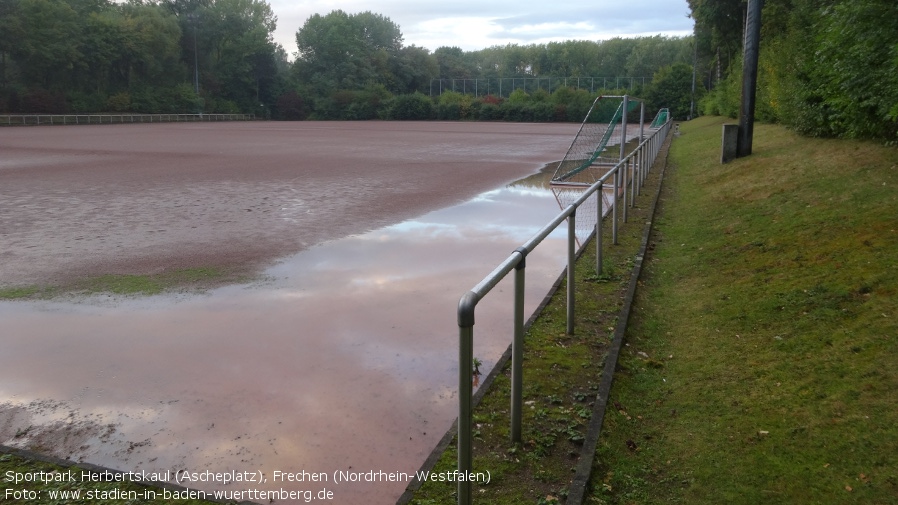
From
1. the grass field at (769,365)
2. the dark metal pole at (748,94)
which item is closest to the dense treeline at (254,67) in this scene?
the dark metal pole at (748,94)

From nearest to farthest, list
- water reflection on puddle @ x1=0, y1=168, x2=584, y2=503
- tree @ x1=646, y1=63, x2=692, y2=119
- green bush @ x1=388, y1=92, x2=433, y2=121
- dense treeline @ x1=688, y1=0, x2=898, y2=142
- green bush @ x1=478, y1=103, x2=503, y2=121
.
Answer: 1. water reflection on puddle @ x1=0, y1=168, x2=584, y2=503
2. dense treeline @ x1=688, y1=0, x2=898, y2=142
3. tree @ x1=646, y1=63, x2=692, y2=119
4. green bush @ x1=478, y1=103, x2=503, y2=121
5. green bush @ x1=388, y1=92, x2=433, y2=121

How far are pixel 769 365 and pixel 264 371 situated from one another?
337cm

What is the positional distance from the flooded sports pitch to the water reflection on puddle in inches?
0.6

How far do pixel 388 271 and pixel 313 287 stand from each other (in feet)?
3.31

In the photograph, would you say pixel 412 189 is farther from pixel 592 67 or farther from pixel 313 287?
pixel 592 67

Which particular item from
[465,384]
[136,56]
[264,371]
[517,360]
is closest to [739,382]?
[517,360]

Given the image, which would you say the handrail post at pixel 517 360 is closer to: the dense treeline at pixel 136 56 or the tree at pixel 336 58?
the dense treeline at pixel 136 56

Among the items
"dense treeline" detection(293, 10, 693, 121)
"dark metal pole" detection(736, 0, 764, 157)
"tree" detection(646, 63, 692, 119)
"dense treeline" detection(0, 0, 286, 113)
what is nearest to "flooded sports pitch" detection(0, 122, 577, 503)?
"dark metal pole" detection(736, 0, 764, 157)

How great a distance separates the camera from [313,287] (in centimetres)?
733

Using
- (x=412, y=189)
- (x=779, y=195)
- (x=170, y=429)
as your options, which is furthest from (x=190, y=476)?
(x=412, y=189)

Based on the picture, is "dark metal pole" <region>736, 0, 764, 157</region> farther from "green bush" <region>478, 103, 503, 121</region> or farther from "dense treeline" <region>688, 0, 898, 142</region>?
"green bush" <region>478, 103, 503, 121</region>

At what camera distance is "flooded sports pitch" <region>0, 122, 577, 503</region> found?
400 centimetres

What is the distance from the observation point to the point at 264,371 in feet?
16.7

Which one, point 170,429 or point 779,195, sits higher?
point 779,195
